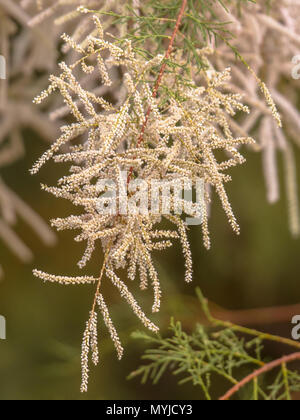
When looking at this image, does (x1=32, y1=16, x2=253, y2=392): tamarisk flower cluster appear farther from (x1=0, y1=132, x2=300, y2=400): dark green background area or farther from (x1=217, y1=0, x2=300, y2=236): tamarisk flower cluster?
(x1=0, y1=132, x2=300, y2=400): dark green background area

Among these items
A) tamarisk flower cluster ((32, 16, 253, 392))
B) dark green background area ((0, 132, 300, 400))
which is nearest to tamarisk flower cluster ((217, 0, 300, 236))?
tamarisk flower cluster ((32, 16, 253, 392))

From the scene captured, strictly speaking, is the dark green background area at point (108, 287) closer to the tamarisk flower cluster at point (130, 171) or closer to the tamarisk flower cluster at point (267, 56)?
the tamarisk flower cluster at point (267, 56)

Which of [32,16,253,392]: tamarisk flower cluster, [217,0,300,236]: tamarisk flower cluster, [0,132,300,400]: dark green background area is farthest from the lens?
[0,132,300,400]: dark green background area

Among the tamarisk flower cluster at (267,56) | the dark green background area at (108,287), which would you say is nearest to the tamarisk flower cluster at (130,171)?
the tamarisk flower cluster at (267,56)

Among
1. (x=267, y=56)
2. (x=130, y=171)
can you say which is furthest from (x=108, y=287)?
(x=130, y=171)

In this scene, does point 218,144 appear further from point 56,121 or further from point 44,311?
point 44,311

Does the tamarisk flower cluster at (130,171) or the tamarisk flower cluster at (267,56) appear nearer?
the tamarisk flower cluster at (130,171)

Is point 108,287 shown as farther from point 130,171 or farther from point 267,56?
point 130,171
